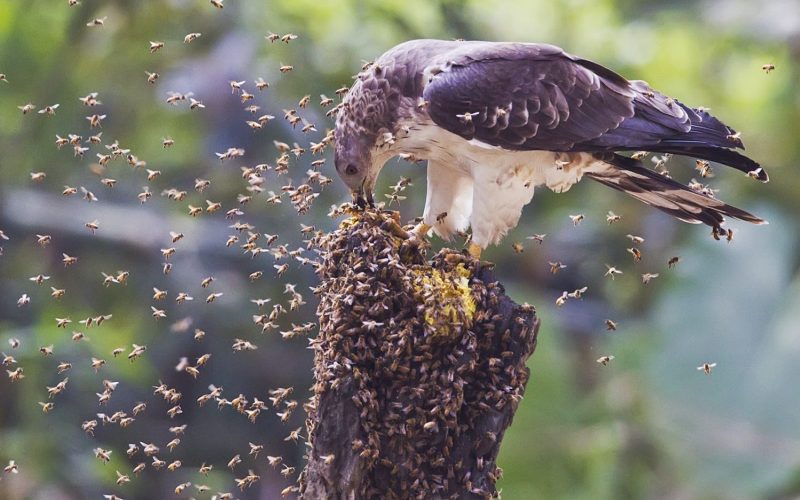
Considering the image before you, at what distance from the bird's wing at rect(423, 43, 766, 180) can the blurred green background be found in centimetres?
409

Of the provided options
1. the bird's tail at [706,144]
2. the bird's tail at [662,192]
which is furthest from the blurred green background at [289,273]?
the bird's tail at [706,144]

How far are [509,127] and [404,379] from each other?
3.86 ft

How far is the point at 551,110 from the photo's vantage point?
14.0 feet

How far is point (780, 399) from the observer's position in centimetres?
852

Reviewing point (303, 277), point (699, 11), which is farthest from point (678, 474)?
point (699, 11)

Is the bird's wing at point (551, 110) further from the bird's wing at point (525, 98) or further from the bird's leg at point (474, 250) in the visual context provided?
the bird's leg at point (474, 250)

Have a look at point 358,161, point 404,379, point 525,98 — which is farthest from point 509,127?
point 404,379

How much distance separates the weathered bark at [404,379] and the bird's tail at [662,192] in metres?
0.95

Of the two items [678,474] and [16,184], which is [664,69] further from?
[16,184]

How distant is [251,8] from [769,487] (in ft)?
22.3

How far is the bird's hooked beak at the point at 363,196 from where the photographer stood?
4336mm

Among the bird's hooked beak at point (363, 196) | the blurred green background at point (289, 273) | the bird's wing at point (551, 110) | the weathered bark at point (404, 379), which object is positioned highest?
the blurred green background at point (289, 273)

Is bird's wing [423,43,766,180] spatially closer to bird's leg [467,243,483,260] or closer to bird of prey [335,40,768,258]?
bird of prey [335,40,768,258]

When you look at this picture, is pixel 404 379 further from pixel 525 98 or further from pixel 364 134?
pixel 525 98
